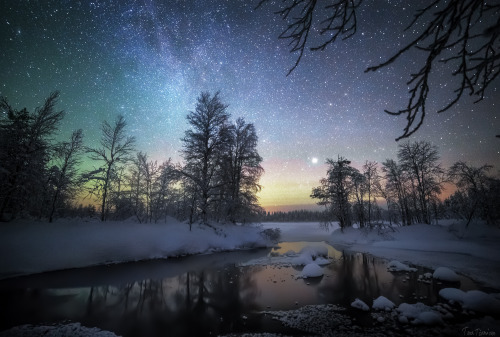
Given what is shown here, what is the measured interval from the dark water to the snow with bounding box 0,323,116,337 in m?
0.24

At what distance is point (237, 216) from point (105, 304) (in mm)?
14517

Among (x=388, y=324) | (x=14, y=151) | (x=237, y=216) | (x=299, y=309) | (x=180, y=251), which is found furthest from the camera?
(x=237, y=216)

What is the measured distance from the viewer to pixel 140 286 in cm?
707

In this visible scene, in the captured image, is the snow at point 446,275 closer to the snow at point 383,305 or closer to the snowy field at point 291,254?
the snowy field at point 291,254

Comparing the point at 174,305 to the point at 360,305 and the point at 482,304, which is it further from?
the point at 482,304

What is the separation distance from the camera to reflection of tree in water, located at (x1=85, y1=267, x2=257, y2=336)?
445 centimetres

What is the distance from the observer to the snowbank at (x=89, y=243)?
8.18 m

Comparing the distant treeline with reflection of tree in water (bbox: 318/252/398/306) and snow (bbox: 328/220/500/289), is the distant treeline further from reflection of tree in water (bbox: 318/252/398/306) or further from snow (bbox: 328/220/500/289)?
reflection of tree in water (bbox: 318/252/398/306)

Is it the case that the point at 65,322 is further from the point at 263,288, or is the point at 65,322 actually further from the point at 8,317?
the point at 263,288

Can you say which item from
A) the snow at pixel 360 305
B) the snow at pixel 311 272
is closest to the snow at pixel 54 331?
the snow at pixel 360 305

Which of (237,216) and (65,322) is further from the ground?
(237,216)

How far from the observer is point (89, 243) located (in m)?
10.3

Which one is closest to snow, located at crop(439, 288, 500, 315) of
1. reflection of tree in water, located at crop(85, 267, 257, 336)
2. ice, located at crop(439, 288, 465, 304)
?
ice, located at crop(439, 288, 465, 304)

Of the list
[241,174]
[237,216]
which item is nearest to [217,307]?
[237,216]
